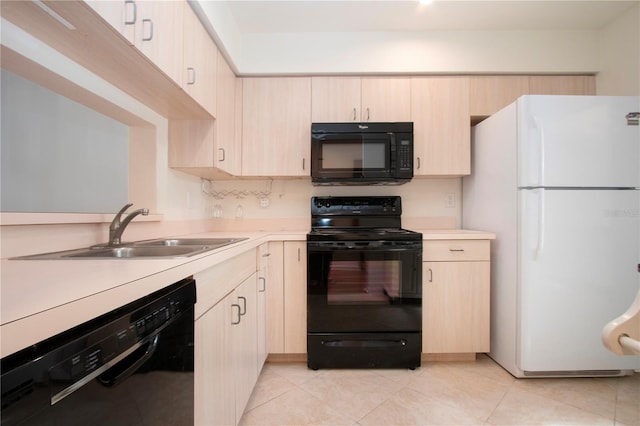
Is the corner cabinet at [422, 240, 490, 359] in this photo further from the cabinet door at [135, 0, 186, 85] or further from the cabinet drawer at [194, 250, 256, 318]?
the cabinet door at [135, 0, 186, 85]

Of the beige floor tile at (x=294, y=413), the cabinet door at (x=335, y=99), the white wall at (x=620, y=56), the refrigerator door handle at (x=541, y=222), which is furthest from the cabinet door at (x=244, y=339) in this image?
the white wall at (x=620, y=56)

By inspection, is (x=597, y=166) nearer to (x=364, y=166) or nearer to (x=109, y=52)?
(x=364, y=166)

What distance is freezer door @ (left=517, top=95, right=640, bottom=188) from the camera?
1.64 m

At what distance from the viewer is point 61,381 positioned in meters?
0.41

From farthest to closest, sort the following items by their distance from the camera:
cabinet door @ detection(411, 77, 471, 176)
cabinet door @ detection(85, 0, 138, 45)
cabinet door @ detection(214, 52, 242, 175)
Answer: cabinet door @ detection(411, 77, 471, 176), cabinet door @ detection(214, 52, 242, 175), cabinet door @ detection(85, 0, 138, 45)

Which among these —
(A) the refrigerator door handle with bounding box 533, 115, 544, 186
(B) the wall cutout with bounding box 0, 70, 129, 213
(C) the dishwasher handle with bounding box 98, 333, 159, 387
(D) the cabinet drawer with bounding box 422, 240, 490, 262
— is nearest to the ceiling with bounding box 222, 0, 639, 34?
(A) the refrigerator door handle with bounding box 533, 115, 544, 186

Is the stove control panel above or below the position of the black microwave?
below

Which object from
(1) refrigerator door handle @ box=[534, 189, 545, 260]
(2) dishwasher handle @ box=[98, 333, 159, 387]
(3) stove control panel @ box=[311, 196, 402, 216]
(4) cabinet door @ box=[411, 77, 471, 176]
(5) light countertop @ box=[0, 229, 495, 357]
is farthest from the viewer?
(3) stove control panel @ box=[311, 196, 402, 216]

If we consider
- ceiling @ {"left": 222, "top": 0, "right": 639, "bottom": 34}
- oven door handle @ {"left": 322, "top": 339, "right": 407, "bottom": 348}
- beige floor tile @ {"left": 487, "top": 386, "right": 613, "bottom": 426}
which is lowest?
beige floor tile @ {"left": 487, "top": 386, "right": 613, "bottom": 426}

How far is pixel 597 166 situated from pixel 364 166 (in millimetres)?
1425

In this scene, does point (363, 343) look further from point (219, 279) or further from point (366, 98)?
point (366, 98)

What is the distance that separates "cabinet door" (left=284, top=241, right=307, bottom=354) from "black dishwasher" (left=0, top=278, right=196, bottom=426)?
3.64 feet

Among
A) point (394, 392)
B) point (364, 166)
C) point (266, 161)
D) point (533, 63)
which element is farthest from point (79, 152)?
point (533, 63)

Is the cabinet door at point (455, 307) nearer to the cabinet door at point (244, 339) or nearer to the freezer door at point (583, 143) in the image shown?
the freezer door at point (583, 143)
